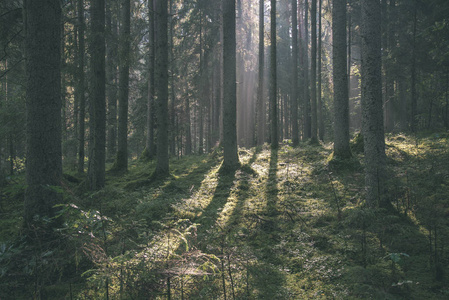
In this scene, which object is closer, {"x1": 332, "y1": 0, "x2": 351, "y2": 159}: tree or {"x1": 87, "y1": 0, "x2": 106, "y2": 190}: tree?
{"x1": 87, "y1": 0, "x2": 106, "y2": 190}: tree

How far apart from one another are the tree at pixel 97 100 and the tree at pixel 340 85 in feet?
27.7

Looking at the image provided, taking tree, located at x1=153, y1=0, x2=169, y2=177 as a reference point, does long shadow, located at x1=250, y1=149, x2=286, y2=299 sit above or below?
below

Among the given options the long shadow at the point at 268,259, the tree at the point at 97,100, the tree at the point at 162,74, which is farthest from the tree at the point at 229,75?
the tree at the point at 97,100

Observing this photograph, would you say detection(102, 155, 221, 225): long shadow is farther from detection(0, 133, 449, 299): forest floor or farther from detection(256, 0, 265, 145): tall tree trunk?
detection(256, 0, 265, 145): tall tree trunk

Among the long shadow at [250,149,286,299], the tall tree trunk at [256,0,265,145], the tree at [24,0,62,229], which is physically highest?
the tall tree trunk at [256,0,265,145]

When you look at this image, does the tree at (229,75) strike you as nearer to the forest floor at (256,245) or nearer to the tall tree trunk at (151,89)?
the forest floor at (256,245)

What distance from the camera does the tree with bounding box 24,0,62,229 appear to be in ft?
16.1

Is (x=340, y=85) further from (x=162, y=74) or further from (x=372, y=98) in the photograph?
(x=162, y=74)

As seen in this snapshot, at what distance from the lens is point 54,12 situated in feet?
16.8

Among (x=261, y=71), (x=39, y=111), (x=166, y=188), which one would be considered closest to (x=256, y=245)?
(x=39, y=111)

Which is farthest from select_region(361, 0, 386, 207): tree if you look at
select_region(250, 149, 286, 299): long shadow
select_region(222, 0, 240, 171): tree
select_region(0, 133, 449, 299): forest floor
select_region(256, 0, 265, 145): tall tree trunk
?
select_region(256, 0, 265, 145): tall tree trunk

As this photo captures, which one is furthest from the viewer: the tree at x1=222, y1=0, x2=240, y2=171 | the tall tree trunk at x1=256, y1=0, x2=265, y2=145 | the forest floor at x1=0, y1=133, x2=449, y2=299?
the tall tree trunk at x1=256, y1=0, x2=265, y2=145

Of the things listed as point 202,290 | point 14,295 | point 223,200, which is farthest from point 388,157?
point 14,295

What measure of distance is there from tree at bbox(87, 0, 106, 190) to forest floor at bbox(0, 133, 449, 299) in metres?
0.87
